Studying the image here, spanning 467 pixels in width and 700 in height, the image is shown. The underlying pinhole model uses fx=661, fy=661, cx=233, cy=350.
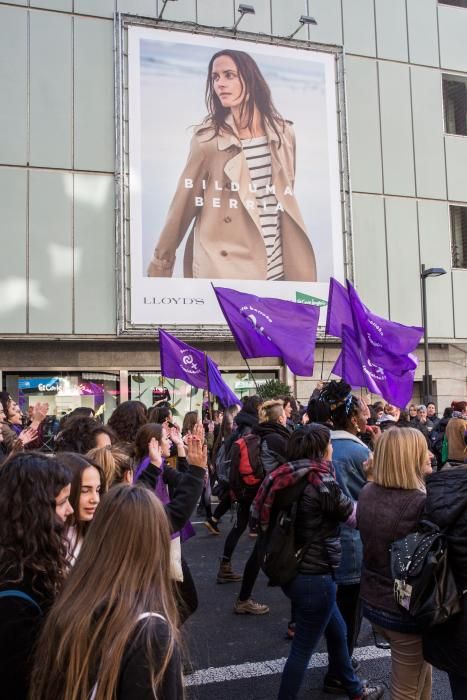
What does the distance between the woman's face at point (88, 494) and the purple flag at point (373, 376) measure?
5.81 m

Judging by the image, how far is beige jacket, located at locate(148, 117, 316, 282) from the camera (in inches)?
694

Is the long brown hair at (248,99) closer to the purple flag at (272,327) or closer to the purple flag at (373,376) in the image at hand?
the purple flag at (272,327)

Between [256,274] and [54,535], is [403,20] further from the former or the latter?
[54,535]

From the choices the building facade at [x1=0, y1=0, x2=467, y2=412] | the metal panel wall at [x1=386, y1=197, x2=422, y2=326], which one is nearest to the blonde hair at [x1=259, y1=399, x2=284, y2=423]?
the building facade at [x1=0, y1=0, x2=467, y2=412]

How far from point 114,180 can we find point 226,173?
3.08 m

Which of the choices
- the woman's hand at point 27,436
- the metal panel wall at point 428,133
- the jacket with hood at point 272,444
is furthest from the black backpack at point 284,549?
the metal panel wall at point 428,133

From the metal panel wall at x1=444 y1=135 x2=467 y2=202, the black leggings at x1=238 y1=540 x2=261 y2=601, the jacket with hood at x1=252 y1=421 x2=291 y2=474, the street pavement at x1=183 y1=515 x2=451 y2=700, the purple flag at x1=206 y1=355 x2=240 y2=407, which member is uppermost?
the metal panel wall at x1=444 y1=135 x2=467 y2=202

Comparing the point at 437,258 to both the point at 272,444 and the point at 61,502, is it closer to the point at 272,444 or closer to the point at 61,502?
the point at 272,444

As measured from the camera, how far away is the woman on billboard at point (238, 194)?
58.2 ft

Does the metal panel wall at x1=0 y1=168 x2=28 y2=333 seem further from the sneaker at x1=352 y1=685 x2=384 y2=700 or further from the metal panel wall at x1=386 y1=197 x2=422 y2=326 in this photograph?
the sneaker at x1=352 y1=685 x2=384 y2=700

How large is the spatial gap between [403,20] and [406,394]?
16.2 m

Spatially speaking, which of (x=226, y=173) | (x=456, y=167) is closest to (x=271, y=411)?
(x=226, y=173)

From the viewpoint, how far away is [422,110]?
66.6 ft

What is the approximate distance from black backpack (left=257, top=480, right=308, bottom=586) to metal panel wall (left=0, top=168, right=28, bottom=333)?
542 inches
